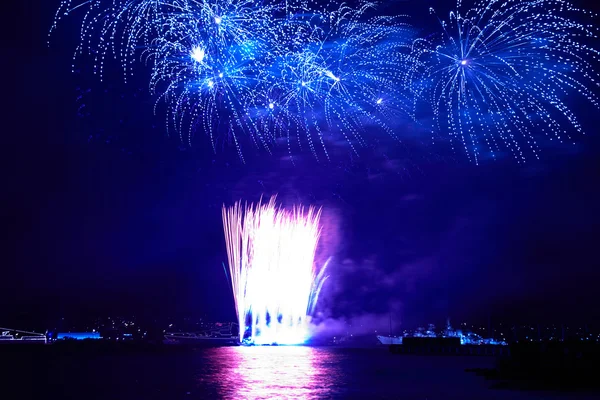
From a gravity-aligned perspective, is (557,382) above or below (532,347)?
below

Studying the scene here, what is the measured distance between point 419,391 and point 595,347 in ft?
59.8

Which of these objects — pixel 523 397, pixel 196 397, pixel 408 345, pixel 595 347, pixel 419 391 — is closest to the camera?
pixel 523 397

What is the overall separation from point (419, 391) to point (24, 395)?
107 ft

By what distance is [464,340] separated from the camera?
7146 inches

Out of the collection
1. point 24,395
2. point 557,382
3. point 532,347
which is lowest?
point 24,395

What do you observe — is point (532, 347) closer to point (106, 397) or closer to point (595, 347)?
point (595, 347)

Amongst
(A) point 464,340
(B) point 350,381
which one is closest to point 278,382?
(B) point 350,381

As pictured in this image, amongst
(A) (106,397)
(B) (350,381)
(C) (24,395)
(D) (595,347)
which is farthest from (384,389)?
Answer: (C) (24,395)

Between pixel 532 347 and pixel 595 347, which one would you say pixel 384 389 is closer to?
pixel 532 347

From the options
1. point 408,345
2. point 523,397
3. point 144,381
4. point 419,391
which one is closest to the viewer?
point 523,397

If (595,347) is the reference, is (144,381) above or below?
below

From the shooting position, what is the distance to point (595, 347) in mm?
47969

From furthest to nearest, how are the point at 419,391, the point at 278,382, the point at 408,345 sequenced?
the point at 408,345, the point at 278,382, the point at 419,391

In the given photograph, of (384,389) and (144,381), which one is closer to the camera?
(384,389)
